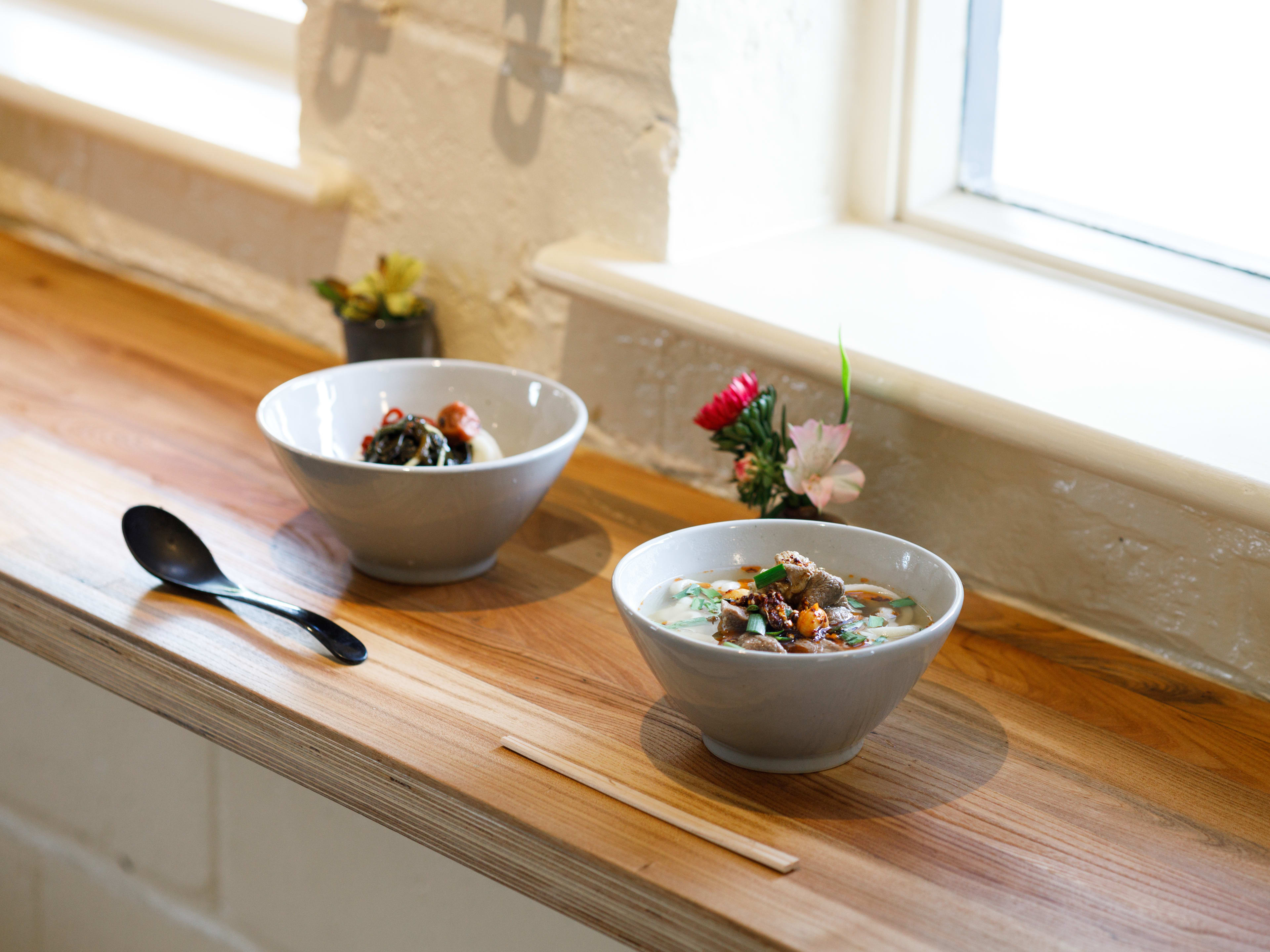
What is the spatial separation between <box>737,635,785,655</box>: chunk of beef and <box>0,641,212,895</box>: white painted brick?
1.59ft

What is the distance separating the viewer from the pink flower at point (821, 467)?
2.92 feet

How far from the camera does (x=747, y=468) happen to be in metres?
0.94

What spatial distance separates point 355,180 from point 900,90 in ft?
1.85

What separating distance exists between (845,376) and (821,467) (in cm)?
7

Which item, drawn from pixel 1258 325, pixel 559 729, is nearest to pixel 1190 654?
pixel 1258 325

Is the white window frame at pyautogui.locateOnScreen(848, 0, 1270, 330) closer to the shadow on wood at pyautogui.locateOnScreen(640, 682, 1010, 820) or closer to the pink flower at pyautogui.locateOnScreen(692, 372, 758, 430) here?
the pink flower at pyautogui.locateOnScreen(692, 372, 758, 430)

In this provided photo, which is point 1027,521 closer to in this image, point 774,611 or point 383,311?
point 774,611

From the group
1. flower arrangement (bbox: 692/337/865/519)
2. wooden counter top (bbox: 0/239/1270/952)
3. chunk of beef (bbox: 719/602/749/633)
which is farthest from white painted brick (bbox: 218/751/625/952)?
flower arrangement (bbox: 692/337/865/519)

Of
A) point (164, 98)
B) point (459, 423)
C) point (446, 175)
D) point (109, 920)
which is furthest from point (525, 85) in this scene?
point (109, 920)

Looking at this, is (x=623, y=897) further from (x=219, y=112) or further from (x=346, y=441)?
(x=219, y=112)

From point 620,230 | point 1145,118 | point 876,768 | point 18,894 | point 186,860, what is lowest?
point 18,894

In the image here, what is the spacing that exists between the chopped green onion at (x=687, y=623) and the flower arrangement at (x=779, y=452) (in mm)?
205

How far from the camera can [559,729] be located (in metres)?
0.77

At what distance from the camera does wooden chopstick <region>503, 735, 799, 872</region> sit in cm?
65
